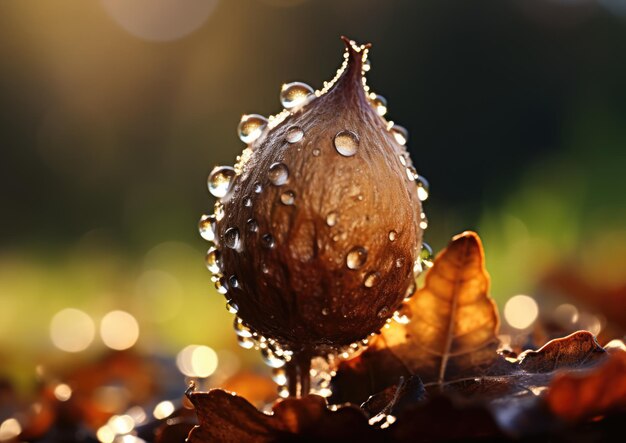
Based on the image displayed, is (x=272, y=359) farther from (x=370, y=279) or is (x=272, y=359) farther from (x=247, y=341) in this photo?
(x=370, y=279)

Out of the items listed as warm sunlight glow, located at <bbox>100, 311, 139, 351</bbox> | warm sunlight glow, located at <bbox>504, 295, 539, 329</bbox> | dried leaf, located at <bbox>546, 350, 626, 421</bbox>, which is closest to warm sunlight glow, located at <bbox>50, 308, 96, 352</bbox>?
warm sunlight glow, located at <bbox>100, 311, 139, 351</bbox>

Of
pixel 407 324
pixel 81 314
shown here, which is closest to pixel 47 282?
pixel 81 314

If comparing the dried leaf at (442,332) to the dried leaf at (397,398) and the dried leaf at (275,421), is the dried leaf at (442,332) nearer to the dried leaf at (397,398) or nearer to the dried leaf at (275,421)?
the dried leaf at (397,398)

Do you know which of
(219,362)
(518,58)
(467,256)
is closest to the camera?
(467,256)

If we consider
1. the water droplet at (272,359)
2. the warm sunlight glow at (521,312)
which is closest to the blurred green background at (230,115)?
the warm sunlight glow at (521,312)

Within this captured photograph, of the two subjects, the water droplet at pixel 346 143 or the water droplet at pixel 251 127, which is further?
the water droplet at pixel 251 127

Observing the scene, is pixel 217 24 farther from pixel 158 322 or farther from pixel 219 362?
pixel 219 362

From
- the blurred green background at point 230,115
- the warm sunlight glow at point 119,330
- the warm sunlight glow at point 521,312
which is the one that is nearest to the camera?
the warm sunlight glow at point 521,312
